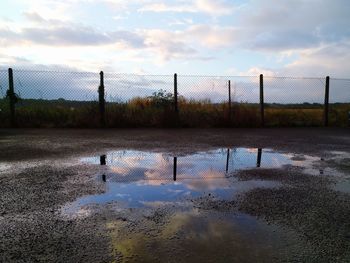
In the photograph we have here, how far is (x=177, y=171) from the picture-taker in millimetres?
6027

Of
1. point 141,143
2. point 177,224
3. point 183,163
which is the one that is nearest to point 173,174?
point 183,163

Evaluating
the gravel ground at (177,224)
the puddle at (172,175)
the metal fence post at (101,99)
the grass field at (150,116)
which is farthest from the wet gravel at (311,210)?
the metal fence post at (101,99)

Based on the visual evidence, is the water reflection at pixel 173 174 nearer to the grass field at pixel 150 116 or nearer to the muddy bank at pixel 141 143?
the muddy bank at pixel 141 143

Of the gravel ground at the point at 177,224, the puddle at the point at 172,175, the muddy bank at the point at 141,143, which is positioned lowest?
the gravel ground at the point at 177,224

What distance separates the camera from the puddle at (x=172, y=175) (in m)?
4.50

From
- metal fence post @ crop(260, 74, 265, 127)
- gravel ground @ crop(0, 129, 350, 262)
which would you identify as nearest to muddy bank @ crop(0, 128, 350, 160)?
gravel ground @ crop(0, 129, 350, 262)

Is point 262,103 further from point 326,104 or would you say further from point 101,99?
point 101,99

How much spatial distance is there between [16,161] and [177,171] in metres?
3.06

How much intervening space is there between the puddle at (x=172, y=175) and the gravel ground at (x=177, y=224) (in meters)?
0.20

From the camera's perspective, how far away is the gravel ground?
9.62ft

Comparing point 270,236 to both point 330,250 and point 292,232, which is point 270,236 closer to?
point 292,232

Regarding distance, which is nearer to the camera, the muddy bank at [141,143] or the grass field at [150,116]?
the muddy bank at [141,143]

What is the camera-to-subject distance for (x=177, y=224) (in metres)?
3.56

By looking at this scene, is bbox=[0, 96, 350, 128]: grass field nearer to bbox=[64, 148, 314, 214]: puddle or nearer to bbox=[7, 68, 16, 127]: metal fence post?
bbox=[7, 68, 16, 127]: metal fence post
